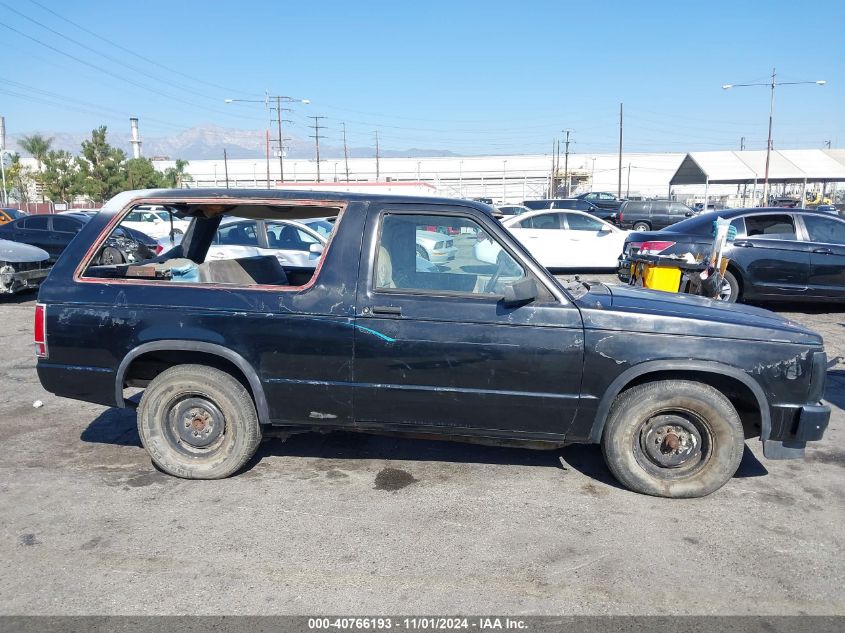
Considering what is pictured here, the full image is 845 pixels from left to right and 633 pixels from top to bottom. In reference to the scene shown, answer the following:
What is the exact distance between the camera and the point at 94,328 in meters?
4.18

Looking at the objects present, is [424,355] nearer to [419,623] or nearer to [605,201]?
[419,623]

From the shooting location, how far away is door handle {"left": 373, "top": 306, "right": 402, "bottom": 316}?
3.94m

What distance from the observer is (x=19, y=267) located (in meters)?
11.3

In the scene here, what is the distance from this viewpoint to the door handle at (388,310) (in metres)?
3.94

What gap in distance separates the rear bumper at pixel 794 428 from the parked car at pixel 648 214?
96.8 ft

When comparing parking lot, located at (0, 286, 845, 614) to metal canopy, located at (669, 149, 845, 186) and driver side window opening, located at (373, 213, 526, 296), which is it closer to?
driver side window opening, located at (373, 213, 526, 296)

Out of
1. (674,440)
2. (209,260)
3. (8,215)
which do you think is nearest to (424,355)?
(674,440)

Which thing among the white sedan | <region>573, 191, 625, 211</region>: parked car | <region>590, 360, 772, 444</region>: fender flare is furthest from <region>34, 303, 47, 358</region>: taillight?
<region>573, 191, 625, 211</region>: parked car

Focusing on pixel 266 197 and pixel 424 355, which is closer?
pixel 424 355

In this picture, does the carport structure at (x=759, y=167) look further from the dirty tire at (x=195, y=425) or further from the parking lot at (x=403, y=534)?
the dirty tire at (x=195, y=425)

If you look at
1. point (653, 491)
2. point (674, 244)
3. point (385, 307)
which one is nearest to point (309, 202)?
point (385, 307)

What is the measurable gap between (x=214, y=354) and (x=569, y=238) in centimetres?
1208

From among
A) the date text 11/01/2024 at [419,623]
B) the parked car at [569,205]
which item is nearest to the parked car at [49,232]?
the date text 11/01/2024 at [419,623]

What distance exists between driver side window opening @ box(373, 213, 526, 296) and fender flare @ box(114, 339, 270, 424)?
978mm
